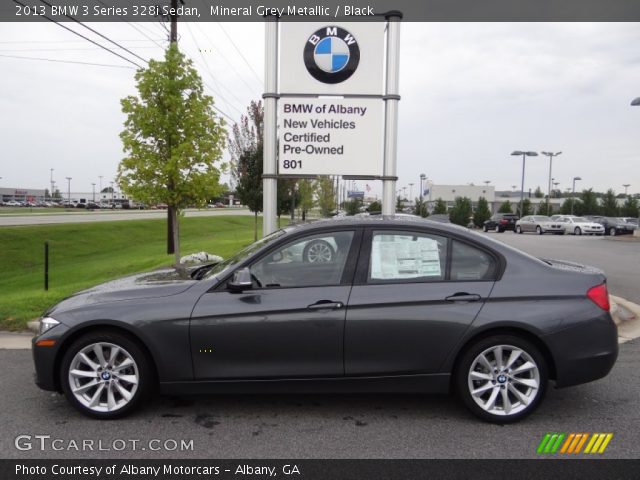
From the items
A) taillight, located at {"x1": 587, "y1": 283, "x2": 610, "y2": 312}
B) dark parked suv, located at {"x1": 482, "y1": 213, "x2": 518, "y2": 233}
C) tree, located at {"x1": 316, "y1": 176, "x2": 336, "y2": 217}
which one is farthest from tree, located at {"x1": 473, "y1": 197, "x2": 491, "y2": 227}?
taillight, located at {"x1": 587, "y1": 283, "x2": 610, "y2": 312}

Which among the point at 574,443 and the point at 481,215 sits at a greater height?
the point at 481,215

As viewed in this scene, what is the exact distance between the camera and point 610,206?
188ft

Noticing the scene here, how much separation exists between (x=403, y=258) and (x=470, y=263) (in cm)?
53

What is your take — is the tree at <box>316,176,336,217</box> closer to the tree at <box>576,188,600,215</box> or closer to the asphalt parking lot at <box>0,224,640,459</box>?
the tree at <box>576,188,600,215</box>

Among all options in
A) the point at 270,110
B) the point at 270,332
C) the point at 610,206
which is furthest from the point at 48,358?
the point at 610,206

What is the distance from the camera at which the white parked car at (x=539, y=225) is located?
1564 inches

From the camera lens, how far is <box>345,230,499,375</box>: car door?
4.02 metres

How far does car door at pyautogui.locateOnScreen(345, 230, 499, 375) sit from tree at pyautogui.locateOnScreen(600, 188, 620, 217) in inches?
Answer: 2366

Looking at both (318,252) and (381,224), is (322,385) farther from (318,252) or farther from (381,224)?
(381,224)

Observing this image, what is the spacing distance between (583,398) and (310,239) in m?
2.78

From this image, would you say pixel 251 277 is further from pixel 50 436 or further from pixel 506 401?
pixel 506 401

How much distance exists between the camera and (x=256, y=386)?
13.3ft

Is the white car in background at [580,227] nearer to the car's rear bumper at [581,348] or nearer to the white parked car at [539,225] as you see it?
the white parked car at [539,225]

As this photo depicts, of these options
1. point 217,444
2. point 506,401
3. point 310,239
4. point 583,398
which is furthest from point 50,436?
point 583,398
